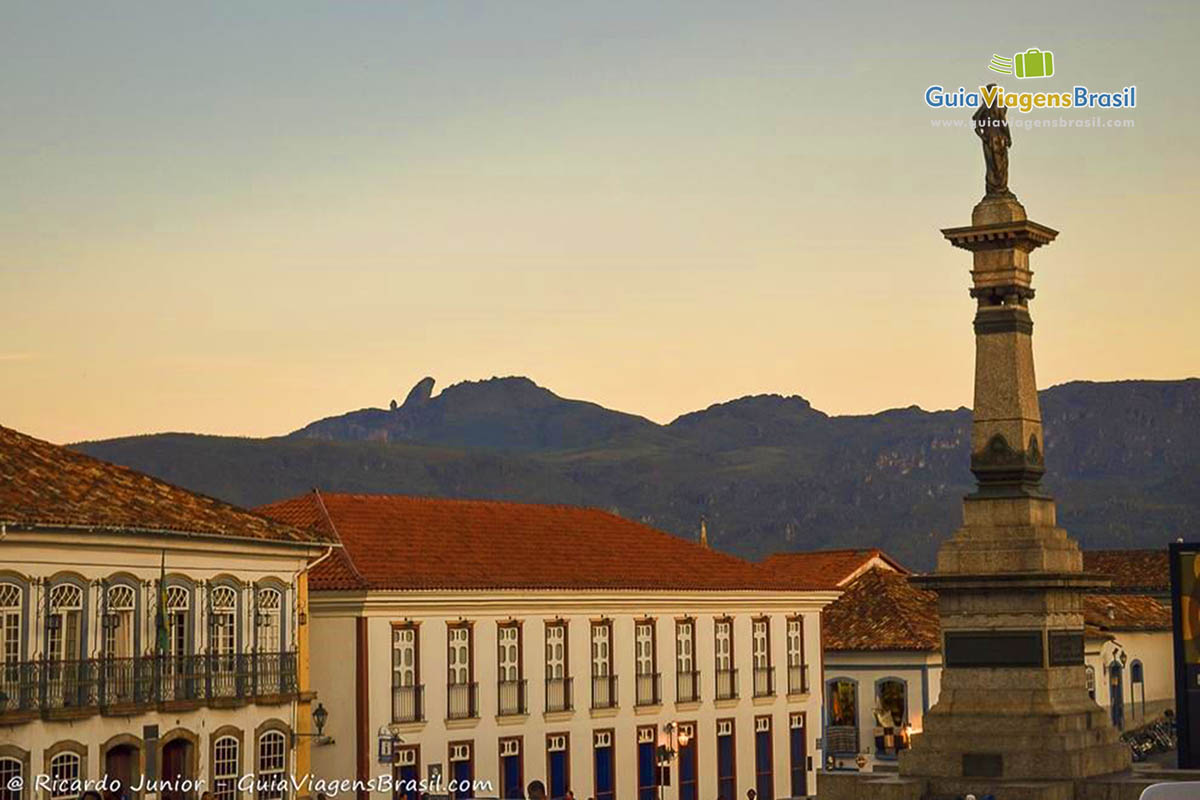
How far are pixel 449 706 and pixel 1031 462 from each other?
61.1 feet

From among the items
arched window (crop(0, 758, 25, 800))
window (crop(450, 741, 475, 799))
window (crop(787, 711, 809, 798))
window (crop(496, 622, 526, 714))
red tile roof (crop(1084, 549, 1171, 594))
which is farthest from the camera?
red tile roof (crop(1084, 549, 1171, 594))

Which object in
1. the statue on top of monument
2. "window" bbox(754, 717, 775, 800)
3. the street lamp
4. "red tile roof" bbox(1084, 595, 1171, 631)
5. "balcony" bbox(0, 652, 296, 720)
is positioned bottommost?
"window" bbox(754, 717, 775, 800)

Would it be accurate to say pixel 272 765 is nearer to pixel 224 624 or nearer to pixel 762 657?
pixel 224 624

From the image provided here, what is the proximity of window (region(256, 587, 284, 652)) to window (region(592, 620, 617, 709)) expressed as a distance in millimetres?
12804

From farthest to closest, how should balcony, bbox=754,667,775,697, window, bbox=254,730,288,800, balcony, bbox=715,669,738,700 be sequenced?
balcony, bbox=754,667,775,697, balcony, bbox=715,669,738,700, window, bbox=254,730,288,800

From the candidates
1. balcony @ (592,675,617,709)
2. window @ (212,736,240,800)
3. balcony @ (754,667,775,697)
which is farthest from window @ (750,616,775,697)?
window @ (212,736,240,800)

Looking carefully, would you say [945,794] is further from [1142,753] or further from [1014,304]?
[1142,753]

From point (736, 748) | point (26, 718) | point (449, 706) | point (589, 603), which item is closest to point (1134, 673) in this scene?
point (736, 748)

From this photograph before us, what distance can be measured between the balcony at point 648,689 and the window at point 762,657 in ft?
17.6

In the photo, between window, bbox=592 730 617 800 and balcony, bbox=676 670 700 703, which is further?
balcony, bbox=676 670 700 703

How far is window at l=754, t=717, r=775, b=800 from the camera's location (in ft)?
221

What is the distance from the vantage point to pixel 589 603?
200 feet

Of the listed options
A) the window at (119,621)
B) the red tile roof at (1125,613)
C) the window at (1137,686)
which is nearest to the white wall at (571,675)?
the window at (119,621)

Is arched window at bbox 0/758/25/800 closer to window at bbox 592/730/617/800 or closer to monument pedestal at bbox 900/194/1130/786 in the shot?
monument pedestal at bbox 900/194/1130/786
